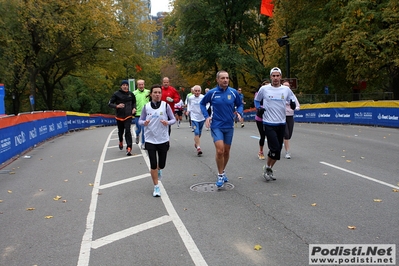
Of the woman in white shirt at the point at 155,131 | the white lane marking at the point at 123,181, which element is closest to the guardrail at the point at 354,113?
the white lane marking at the point at 123,181

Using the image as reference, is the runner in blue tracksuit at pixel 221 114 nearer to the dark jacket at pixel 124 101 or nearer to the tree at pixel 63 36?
the dark jacket at pixel 124 101

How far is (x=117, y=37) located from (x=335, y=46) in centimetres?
1927

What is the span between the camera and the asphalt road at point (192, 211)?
14.9 ft

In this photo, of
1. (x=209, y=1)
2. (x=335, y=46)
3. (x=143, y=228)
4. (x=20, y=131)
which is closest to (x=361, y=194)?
(x=143, y=228)

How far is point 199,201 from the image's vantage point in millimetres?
6520

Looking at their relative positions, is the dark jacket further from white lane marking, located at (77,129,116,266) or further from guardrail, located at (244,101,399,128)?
guardrail, located at (244,101,399,128)

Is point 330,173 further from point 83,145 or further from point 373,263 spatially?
point 83,145

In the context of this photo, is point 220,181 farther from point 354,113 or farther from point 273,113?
point 354,113

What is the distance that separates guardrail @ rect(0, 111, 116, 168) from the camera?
11.1 m

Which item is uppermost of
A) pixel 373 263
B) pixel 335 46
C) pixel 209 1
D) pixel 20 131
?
pixel 209 1

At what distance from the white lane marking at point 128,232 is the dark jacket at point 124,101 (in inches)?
254

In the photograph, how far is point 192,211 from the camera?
19.6 ft

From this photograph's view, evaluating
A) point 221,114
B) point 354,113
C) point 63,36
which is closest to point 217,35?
point 63,36

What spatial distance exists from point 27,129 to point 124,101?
14.2 feet
